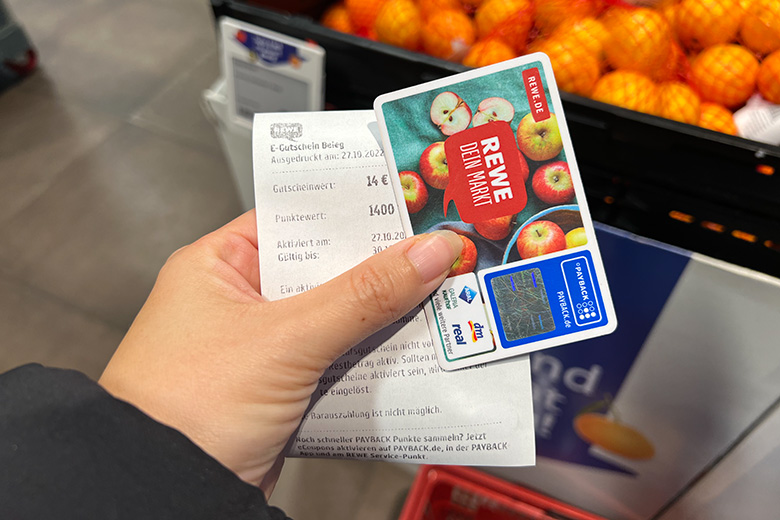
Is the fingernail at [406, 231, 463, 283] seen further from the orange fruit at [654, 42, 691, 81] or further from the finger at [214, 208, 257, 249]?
the orange fruit at [654, 42, 691, 81]

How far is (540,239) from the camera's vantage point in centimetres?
66

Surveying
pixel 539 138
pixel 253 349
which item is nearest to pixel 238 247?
pixel 253 349

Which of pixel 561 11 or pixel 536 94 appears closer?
pixel 536 94

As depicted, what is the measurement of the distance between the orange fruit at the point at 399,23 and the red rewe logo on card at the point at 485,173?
16.7 inches

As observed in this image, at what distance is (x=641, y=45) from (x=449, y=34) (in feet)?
1.09

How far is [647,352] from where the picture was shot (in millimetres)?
927

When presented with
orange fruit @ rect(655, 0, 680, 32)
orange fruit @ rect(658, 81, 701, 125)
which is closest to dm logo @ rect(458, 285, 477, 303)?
orange fruit @ rect(658, 81, 701, 125)

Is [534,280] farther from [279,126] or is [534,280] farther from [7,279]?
[7,279]

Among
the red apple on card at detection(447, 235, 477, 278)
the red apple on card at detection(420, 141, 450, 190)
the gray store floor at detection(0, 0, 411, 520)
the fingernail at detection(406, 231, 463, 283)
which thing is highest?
the red apple on card at detection(420, 141, 450, 190)

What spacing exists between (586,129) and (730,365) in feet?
1.51

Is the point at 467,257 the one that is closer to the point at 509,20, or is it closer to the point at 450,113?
the point at 450,113

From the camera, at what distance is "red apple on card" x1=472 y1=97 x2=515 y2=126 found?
2.18 feet

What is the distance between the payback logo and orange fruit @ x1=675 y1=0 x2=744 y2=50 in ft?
2.22

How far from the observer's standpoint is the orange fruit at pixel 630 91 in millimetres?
826
